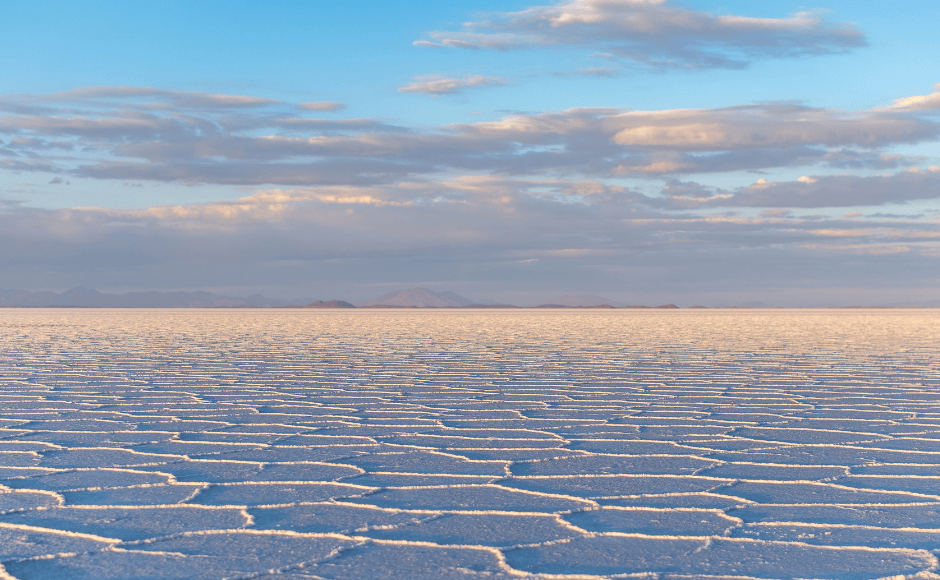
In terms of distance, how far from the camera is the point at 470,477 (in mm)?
2914

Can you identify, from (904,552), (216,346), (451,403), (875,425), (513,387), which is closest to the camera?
(904,552)

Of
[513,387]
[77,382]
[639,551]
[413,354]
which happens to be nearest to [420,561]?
[639,551]

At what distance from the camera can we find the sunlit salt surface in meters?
2.04

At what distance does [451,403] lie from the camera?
16.0 feet

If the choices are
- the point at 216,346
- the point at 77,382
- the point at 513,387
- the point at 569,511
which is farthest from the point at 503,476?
the point at 216,346

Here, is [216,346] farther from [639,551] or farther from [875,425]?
[639,551]

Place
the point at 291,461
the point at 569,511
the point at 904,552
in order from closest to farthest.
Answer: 1. the point at 904,552
2. the point at 569,511
3. the point at 291,461

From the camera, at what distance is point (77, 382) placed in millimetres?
6102

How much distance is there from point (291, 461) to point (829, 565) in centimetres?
189

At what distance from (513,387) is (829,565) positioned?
3788 mm

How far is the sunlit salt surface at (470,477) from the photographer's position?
2043 millimetres

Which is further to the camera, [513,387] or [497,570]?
[513,387]

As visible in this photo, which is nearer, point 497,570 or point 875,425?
point 497,570

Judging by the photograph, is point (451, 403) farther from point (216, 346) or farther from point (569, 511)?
point (216, 346)
